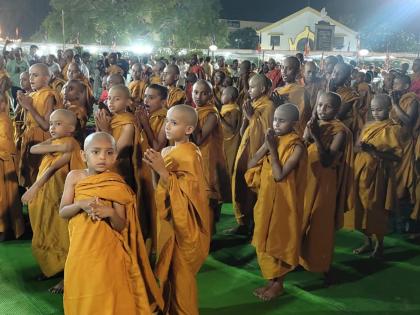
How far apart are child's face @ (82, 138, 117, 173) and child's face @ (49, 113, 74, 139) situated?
124 centimetres

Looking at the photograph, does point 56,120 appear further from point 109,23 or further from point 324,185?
point 109,23

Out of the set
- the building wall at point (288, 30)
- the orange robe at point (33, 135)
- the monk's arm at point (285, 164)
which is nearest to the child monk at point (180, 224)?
the monk's arm at point (285, 164)

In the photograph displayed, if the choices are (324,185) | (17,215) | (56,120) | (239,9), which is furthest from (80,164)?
(239,9)

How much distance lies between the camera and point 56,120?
4566 mm

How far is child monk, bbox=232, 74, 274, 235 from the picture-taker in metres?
6.19

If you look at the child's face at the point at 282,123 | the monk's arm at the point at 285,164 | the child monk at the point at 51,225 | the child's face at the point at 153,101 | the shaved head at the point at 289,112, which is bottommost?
the child monk at the point at 51,225

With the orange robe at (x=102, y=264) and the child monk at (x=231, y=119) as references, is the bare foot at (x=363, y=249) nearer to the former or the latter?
the child monk at (x=231, y=119)

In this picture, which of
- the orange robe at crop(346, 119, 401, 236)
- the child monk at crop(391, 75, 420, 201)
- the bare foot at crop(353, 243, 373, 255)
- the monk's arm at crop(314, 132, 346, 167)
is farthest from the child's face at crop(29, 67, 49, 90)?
the child monk at crop(391, 75, 420, 201)

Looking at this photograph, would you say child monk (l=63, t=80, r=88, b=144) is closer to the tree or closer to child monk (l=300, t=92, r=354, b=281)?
child monk (l=300, t=92, r=354, b=281)

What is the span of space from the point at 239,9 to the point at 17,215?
6048cm

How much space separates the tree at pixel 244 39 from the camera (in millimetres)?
44406

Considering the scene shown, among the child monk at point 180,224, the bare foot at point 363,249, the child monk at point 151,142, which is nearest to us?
the child monk at point 180,224

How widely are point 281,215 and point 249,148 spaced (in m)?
1.77

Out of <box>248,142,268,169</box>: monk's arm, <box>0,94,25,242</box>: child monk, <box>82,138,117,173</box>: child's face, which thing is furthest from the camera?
<box>0,94,25,242</box>: child monk
